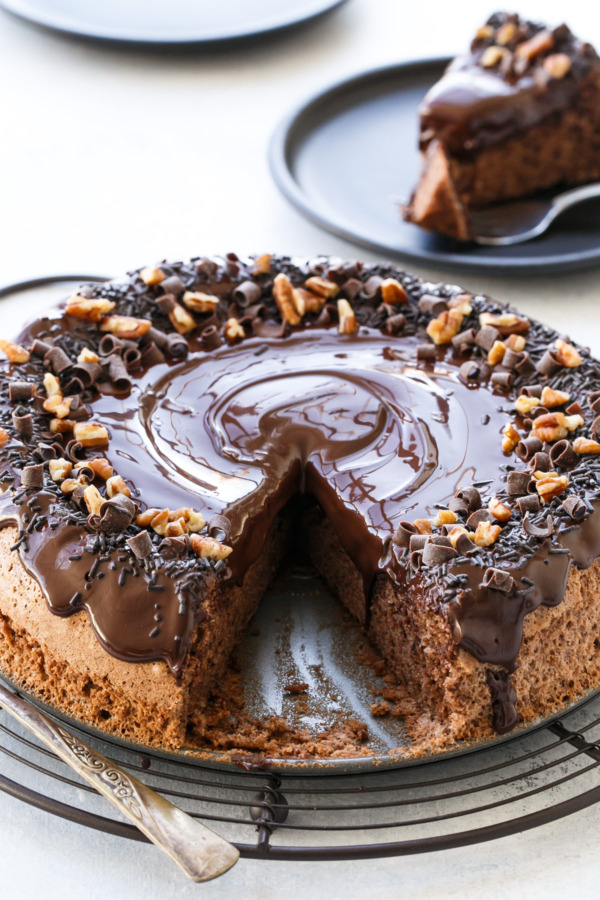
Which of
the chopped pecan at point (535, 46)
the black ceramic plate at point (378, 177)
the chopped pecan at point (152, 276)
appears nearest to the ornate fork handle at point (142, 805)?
the chopped pecan at point (152, 276)

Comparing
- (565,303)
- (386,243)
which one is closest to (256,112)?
(386,243)

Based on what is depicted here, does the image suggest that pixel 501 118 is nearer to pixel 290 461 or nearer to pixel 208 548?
pixel 290 461

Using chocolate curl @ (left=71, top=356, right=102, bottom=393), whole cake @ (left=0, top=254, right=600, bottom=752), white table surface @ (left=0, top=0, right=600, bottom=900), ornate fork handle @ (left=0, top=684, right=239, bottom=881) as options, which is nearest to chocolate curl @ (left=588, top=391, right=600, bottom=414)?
whole cake @ (left=0, top=254, right=600, bottom=752)

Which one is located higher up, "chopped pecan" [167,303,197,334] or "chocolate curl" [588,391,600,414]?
"chopped pecan" [167,303,197,334]

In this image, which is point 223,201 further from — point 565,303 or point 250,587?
point 250,587

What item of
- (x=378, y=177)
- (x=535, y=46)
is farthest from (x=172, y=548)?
A: (x=535, y=46)

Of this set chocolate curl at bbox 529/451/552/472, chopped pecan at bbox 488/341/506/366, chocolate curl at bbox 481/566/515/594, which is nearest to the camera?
chocolate curl at bbox 481/566/515/594

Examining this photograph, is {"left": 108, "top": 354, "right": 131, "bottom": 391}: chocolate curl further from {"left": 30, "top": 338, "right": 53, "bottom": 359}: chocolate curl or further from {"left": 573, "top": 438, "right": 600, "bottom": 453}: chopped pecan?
{"left": 573, "top": 438, "right": 600, "bottom": 453}: chopped pecan
